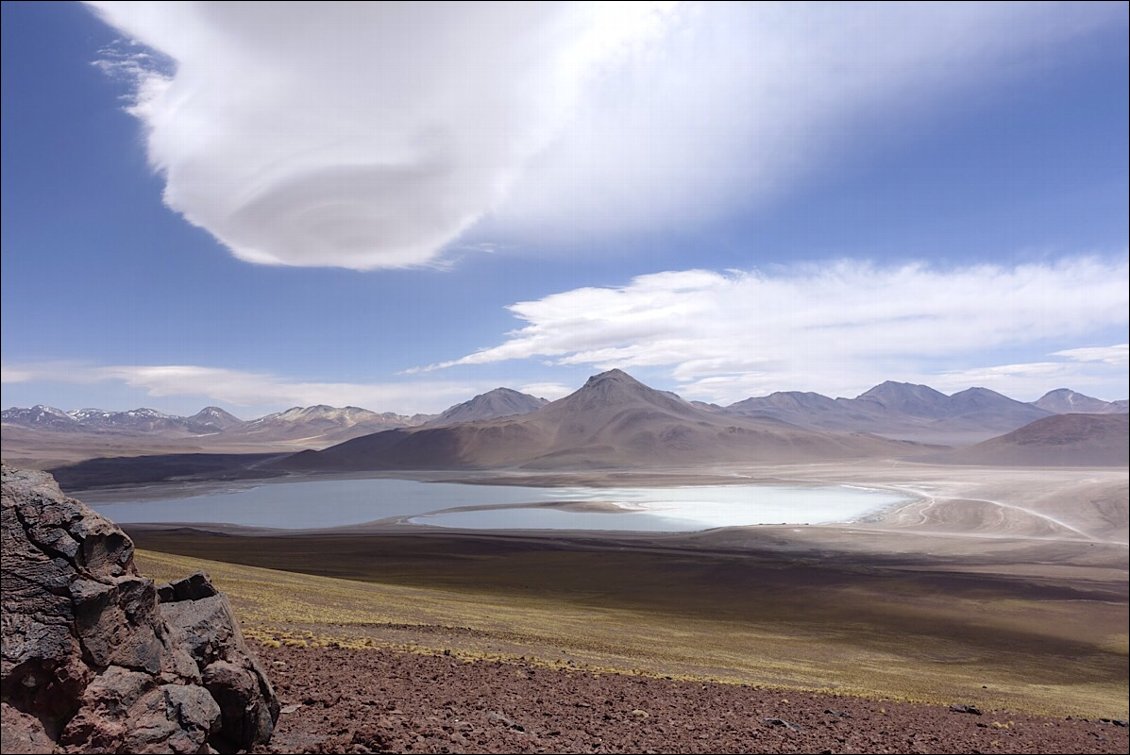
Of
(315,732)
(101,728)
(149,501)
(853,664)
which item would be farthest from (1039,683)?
(149,501)

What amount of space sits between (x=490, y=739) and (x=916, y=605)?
39.3 meters

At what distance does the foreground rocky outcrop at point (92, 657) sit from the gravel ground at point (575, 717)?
93 cm

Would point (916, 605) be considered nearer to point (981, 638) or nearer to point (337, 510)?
point (981, 638)

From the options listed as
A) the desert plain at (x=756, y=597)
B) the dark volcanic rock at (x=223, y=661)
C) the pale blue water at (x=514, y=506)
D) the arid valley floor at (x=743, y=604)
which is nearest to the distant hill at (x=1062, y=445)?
the pale blue water at (x=514, y=506)

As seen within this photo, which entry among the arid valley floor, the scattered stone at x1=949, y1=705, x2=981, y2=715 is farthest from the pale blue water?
the scattered stone at x1=949, y1=705, x2=981, y2=715

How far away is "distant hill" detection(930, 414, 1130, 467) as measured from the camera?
162 meters

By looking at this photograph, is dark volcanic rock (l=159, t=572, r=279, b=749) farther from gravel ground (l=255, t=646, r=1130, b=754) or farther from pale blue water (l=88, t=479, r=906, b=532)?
pale blue water (l=88, t=479, r=906, b=532)

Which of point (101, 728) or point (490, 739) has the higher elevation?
point (101, 728)

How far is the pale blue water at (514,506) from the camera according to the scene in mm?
79625

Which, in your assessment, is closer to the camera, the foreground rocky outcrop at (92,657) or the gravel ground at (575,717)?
the foreground rocky outcrop at (92,657)

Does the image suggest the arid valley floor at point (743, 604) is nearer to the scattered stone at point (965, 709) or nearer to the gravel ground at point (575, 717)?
the gravel ground at point (575, 717)

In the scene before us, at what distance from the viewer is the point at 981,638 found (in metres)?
32.4

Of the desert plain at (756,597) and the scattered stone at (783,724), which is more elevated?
the scattered stone at (783,724)

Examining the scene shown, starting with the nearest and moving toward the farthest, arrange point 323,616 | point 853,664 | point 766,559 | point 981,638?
point 323,616, point 853,664, point 981,638, point 766,559
